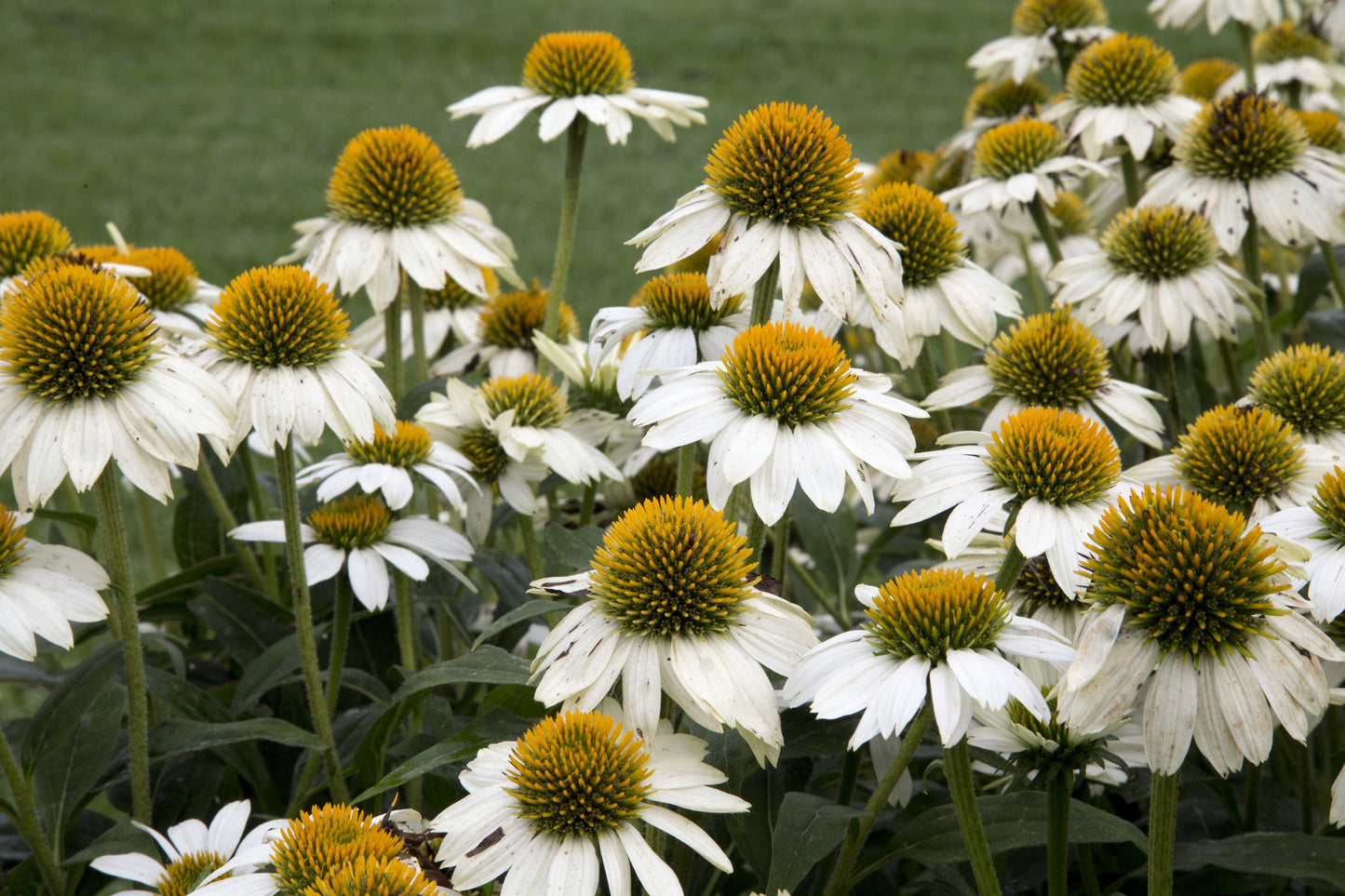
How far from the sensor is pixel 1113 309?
1687 mm

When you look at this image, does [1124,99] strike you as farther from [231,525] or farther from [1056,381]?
[231,525]

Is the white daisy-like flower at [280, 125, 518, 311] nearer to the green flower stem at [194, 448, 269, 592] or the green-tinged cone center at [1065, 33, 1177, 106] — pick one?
the green flower stem at [194, 448, 269, 592]

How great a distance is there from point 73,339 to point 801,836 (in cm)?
85

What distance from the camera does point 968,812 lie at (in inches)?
40.5

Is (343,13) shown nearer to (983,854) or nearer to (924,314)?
(924,314)

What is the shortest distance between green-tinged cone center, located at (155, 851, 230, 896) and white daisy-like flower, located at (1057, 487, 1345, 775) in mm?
804

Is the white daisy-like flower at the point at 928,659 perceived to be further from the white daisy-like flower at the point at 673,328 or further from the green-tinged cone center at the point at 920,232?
the green-tinged cone center at the point at 920,232

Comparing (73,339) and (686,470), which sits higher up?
(73,339)

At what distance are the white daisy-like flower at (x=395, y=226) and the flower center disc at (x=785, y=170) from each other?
→ 0.52 m

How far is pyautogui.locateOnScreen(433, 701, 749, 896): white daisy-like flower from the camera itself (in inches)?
36.5

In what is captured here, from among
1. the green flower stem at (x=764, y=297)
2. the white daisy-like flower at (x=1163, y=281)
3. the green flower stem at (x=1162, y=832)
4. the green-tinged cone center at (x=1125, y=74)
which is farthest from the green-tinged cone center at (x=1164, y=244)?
the green flower stem at (x=1162, y=832)

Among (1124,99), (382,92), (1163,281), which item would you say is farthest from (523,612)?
(382,92)

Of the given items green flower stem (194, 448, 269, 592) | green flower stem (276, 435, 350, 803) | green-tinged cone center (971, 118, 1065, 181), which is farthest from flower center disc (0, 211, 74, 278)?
green-tinged cone center (971, 118, 1065, 181)

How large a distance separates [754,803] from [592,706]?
356 millimetres
